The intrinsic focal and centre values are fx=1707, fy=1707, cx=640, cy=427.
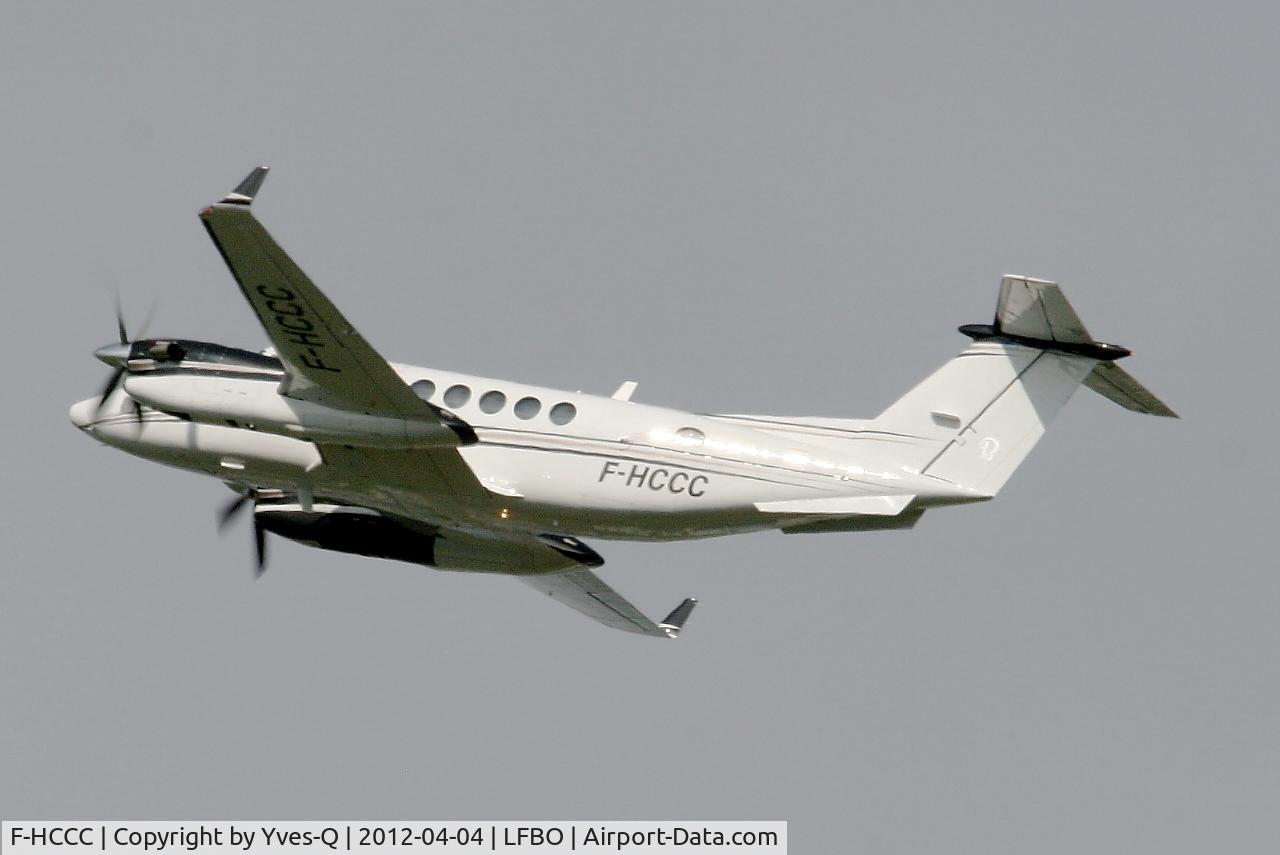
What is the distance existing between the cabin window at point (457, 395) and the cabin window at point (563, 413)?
1.37m

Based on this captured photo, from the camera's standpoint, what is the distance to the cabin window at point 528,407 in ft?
80.6

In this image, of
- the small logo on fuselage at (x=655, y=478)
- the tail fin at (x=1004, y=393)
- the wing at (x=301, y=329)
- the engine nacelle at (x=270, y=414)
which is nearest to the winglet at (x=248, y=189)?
the wing at (x=301, y=329)

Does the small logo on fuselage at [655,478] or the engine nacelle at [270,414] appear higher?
the engine nacelle at [270,414]

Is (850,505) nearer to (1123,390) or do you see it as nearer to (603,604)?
(1123,390)

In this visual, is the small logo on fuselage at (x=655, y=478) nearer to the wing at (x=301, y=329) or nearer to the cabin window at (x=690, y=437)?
the cabin window at (x=690, y=437)

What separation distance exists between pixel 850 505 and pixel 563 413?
436 cm

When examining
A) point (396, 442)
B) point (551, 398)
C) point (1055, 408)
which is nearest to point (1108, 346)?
point (1055, 408)

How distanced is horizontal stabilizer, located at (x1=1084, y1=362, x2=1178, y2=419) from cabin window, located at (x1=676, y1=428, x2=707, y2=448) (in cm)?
537

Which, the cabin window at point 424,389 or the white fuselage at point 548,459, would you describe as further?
the cabin window at point 424,389

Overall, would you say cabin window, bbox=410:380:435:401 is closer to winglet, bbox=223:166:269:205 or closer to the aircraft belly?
the aircraft belly

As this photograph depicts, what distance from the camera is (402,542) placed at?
2762 cm

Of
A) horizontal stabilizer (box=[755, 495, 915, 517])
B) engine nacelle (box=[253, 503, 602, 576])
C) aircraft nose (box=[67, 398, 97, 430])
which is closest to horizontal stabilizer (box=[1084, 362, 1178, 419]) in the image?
horizontal stabilizer (box=[755, 495, 915, 517])

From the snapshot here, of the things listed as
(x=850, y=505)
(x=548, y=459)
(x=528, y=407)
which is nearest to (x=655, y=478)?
(x=548, y=459)

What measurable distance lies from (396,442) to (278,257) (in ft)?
11.0
